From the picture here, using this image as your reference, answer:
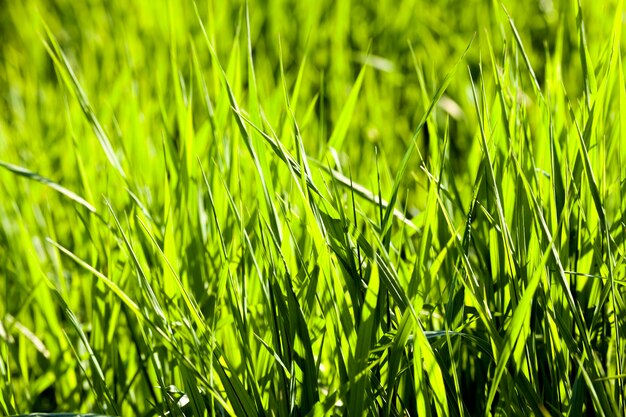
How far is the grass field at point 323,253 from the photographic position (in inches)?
23.3

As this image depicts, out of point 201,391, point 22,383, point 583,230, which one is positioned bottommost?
point 22,383

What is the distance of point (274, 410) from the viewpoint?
625mm

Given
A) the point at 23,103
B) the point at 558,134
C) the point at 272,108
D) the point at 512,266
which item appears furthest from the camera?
the point at 23,103

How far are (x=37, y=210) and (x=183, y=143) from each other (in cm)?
34

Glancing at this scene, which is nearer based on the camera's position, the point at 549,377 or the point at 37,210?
the point at 549,377

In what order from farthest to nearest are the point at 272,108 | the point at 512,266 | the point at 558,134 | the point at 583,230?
the point at 272,108 < the point at 558,134 < the point at 583,230 < the point at 512,266

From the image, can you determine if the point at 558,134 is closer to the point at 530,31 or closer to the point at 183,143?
the point at 183,143

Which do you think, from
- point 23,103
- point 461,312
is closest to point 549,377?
point 461,312

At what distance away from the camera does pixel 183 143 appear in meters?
0.91

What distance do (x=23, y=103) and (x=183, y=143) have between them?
840mm

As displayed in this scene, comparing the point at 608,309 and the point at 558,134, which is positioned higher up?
the point at 558,134

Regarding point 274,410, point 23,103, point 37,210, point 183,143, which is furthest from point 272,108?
point 23,103

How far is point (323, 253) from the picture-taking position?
59 centimetres

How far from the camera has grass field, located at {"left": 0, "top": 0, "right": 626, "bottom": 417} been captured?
59 centimetres
